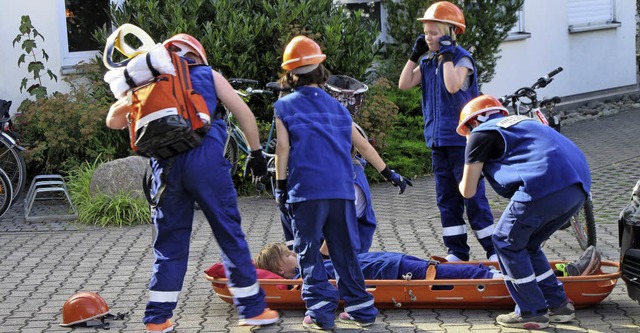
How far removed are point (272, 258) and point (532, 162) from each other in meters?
1.86

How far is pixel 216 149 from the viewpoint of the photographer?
6.11 meters

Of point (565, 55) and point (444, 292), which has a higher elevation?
point (565, 55)

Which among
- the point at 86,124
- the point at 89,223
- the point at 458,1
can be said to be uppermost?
the point at 458,1

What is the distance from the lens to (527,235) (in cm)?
603

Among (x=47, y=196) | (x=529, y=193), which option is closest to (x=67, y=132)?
(x=47, y=196)

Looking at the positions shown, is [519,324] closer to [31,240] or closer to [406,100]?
[31,240]

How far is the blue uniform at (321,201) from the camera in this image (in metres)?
6.14

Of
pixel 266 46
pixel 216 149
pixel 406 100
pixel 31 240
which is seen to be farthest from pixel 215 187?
pixel 406 100

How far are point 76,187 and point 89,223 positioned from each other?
70 centimetres

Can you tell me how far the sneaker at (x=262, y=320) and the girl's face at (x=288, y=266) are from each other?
1.98 feet

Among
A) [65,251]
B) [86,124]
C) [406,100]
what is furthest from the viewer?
[406,100]

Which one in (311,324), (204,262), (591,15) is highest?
(591,15)

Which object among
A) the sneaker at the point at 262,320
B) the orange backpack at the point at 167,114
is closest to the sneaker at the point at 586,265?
the sneaker at the point at 262,320

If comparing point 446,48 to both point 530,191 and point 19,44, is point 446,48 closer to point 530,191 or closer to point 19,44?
point 530,191
